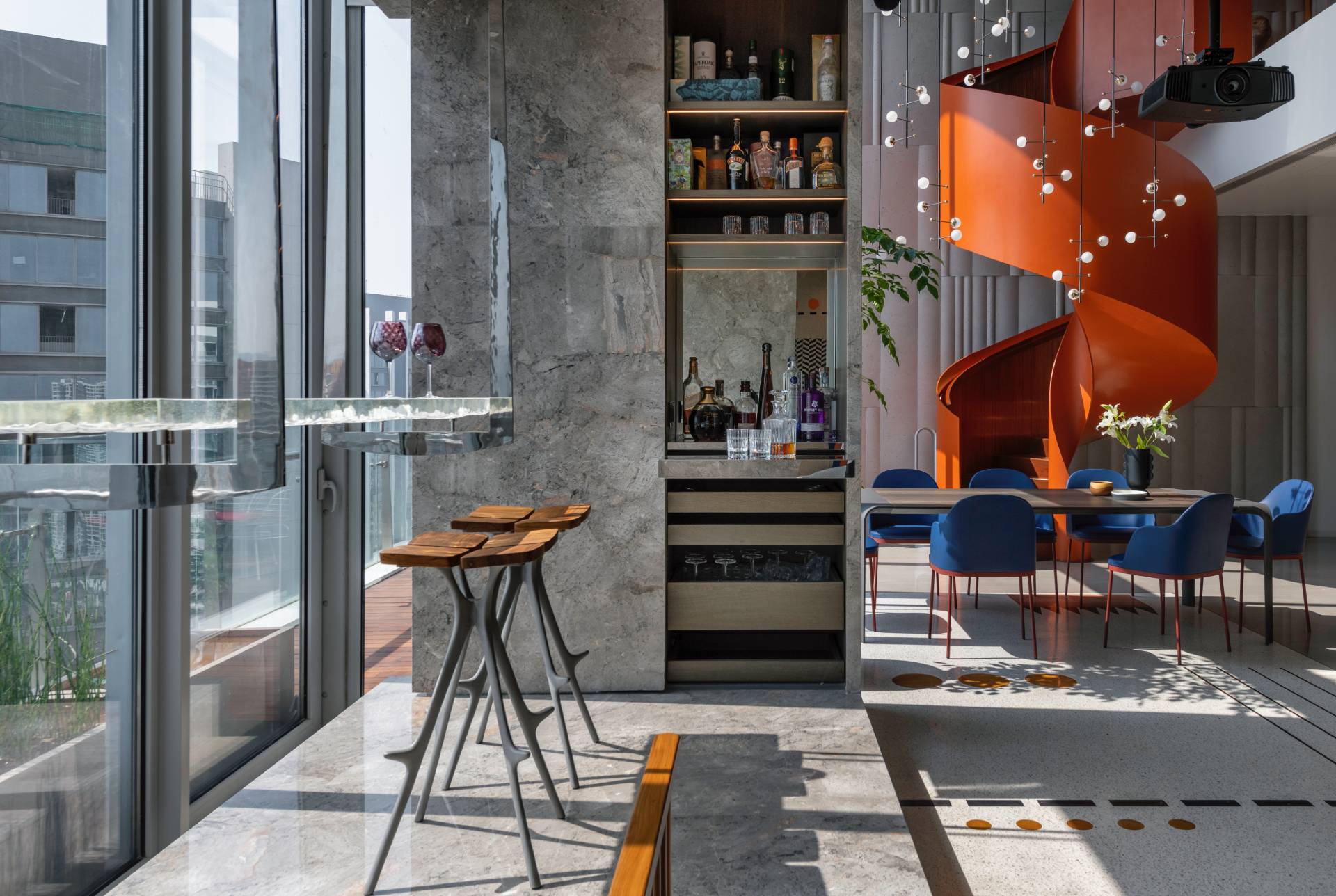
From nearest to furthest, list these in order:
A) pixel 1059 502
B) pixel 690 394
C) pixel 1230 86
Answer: pixel 690 394, pixel 1230 86, pixel 1059 502

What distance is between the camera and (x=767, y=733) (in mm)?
3293

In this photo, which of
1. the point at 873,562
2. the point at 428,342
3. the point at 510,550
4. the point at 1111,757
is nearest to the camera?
the point at 510,550

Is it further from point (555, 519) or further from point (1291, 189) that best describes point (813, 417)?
point (1291, 189)

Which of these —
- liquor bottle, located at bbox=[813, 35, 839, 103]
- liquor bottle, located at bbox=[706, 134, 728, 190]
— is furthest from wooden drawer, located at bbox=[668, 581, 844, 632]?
liquor bottle, located at bbox=[813, 35, 839, 103]

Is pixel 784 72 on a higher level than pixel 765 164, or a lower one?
higher

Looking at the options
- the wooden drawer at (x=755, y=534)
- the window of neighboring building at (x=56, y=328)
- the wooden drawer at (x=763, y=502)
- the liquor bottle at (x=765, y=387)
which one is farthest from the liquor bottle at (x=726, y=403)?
the window of neighboring building at (x=56, y=328)

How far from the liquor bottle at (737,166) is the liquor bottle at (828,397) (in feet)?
2.89

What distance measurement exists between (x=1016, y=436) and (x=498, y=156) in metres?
7.02

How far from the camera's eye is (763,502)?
385cm

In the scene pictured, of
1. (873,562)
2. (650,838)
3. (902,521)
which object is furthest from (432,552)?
(902,521)

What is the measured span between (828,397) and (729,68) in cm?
148

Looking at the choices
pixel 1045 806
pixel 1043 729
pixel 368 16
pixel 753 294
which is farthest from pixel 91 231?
pixel 1043 729

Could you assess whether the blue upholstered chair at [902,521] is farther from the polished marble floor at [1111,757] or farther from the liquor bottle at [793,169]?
the liquor bottle at [793,169]

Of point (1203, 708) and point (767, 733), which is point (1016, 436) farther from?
point (767, 733)
